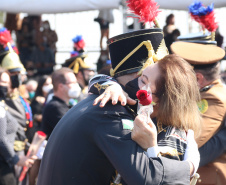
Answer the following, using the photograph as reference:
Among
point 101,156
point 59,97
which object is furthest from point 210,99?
point 59,97

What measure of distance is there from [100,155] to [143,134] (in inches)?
9.4

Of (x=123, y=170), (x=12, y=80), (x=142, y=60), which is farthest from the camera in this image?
(x=12, y=80)

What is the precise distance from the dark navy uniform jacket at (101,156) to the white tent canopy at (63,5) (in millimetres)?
4882

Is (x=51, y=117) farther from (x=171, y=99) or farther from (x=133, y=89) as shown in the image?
(x=171, y=99)

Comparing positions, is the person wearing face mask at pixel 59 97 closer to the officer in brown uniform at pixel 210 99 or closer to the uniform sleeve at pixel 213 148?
the officer in brown uniform at pixel 210 99

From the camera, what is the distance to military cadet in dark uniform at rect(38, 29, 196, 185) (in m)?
1.92

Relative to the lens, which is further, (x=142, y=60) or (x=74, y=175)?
(x=142, y=60)

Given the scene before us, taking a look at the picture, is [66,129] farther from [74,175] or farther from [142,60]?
[142,60]

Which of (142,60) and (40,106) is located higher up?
(142,60)

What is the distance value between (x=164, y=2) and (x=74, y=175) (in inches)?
201

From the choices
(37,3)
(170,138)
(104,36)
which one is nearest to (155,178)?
(170,138)

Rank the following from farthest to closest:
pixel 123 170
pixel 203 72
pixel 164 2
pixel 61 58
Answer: pixel 61 58, pixel 164 2, pixel 203 72, pixel 123 170

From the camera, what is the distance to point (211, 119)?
3340 millimetres

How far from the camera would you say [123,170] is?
1.91m
